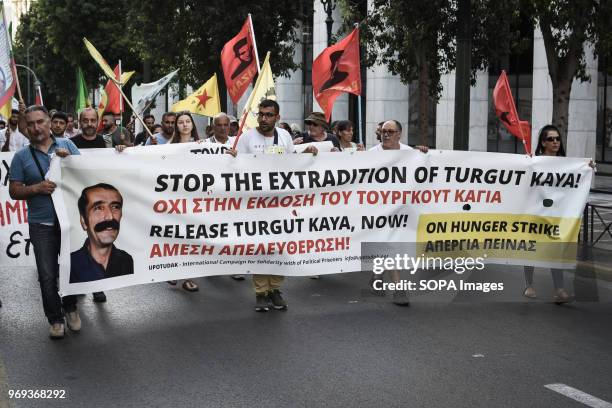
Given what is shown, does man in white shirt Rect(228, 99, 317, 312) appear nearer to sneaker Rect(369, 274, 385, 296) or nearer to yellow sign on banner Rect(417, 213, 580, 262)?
sneaker Rect(369, 274, 385, 296)

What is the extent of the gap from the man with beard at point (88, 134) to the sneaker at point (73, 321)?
8.28 feet

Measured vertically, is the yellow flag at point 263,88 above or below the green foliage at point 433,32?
below

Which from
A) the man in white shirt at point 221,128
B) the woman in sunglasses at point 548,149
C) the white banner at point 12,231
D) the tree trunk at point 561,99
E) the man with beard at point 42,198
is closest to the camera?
the man with beard at point 42,198

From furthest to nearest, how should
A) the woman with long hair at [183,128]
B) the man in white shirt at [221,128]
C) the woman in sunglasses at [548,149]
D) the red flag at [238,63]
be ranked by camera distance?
the red flag at [238,63] → the woman with long hair at [183,128] → the man in white shirt at [221,128] → the woman in sunglasses at [548,149]

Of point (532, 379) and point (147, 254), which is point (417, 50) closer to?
point (147, 254)

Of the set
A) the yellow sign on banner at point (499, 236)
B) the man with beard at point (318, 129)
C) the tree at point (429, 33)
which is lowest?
the yellow sign on banner at point (499, 236)

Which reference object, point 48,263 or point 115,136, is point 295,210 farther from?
point 115,136

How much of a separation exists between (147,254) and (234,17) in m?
18.8

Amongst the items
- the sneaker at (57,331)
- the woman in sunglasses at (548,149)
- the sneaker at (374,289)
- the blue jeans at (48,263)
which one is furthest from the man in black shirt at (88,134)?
the woman in sunglasses at (548,149)

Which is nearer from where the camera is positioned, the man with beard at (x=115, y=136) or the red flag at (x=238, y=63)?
the red flag at (x=238, y=63)

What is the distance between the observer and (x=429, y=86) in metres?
20.6

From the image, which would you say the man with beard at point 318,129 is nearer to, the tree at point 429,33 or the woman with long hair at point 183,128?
the woman with long hair at point 183,128

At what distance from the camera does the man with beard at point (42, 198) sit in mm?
7309

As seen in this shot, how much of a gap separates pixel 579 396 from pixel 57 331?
391 centimetres
